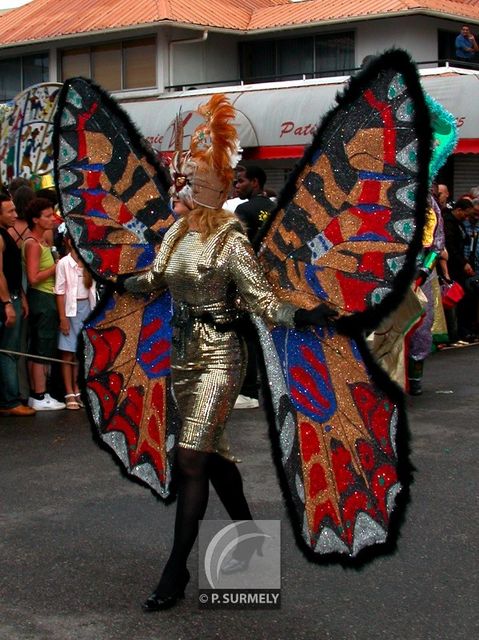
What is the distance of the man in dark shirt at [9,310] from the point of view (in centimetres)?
847

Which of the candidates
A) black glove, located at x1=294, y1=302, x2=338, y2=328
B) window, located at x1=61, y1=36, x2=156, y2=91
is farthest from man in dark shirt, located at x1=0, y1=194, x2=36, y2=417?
window, located at x1=61, y1=36, x2=156, y2=91

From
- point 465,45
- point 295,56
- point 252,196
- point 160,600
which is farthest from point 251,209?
point 295,56

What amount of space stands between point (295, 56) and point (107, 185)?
26.7 meters

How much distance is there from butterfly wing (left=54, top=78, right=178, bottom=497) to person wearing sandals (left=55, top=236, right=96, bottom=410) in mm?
3765

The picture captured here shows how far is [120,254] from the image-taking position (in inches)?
198

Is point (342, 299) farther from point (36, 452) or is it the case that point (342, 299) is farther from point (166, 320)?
point (36, 452)

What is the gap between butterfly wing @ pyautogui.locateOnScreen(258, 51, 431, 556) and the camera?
414 centimetres

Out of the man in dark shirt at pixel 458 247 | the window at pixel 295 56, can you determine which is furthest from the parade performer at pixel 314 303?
the window at pixel 295 56

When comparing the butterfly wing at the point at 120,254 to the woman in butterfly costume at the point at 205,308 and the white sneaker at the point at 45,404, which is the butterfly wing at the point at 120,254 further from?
the white sneaker at the point at 45,404

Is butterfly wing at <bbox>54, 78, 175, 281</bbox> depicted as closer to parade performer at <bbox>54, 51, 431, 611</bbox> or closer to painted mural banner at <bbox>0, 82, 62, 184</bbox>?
parade performer at <bbox>54, 51, 431, 611</bbox>

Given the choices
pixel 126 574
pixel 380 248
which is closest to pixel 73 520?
pixel 126 574

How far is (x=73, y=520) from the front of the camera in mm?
5766

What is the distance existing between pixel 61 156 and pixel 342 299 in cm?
163

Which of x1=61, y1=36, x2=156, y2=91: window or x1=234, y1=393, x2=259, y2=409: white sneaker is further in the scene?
x1=61, y1=36, x2=156, y2=91: window
